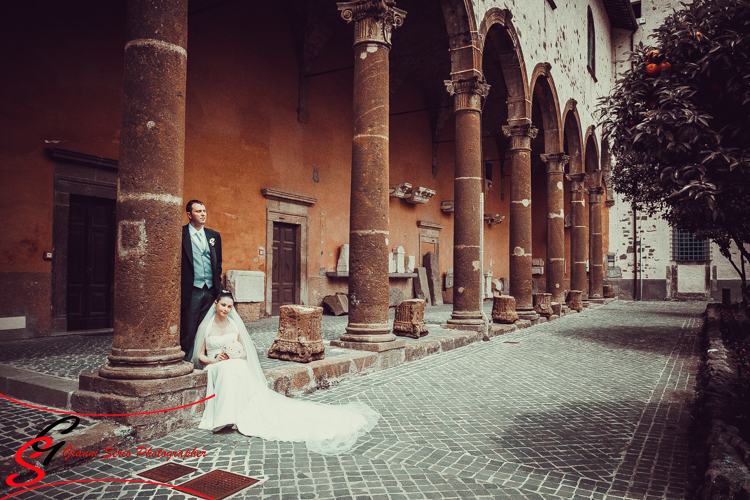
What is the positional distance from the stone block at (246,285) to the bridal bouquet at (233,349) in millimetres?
5480

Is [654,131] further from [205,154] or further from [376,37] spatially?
[205,154]

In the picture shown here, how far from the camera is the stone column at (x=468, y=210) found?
8.80 m

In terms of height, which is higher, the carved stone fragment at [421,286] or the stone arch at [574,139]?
the stone arch at [574,139]

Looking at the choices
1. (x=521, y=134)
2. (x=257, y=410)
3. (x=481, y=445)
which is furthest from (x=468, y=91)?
(x=257, y=410)

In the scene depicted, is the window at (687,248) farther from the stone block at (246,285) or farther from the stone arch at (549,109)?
the stone block at (246,285)

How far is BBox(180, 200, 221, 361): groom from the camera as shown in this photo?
4.30 m

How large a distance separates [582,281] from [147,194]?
15.9m

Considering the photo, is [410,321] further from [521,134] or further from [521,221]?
[521,134]

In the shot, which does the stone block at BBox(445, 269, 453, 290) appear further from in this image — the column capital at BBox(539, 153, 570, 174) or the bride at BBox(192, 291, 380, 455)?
the bride at BBox(192, 291, 380, 455)

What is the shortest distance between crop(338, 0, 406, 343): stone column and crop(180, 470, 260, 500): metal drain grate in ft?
10.9

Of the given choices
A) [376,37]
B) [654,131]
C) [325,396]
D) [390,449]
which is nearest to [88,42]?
[376,37]

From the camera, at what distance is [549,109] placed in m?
14.4

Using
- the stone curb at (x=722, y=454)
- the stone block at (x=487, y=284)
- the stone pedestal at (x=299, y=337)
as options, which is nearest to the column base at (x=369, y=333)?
the stone pedestal at (x=299, y=337)

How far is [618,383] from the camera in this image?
561 centimetres
